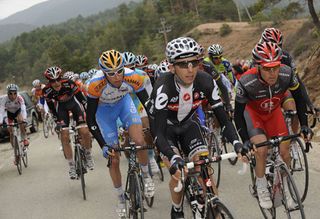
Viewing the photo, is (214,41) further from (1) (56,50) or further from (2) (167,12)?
(1) (56,50)

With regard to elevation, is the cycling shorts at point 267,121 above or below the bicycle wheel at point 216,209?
above

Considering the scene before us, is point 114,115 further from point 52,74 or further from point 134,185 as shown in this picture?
point 52,74

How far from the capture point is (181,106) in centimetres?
455

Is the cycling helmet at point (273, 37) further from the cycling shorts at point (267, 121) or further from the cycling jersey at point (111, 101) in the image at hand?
the cycling jersey at point (111, 101)

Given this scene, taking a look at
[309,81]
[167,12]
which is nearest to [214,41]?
[167,12]

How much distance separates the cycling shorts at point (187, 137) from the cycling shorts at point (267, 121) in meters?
0.76

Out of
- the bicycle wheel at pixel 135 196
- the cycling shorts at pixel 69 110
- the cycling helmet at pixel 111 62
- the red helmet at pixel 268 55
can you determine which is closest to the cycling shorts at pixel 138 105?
the cycling shorts at pixel 69 110

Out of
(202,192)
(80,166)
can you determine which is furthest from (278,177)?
(80,166)

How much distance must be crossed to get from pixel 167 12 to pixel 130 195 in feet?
322

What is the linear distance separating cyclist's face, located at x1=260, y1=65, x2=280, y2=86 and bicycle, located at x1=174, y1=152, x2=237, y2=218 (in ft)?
3.97

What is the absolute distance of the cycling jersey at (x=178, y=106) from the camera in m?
4.28

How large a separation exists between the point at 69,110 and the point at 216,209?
5.52 metres

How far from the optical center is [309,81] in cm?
1258

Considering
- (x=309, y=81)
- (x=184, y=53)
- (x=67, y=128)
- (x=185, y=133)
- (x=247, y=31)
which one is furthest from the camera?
(x=247, y=31)
